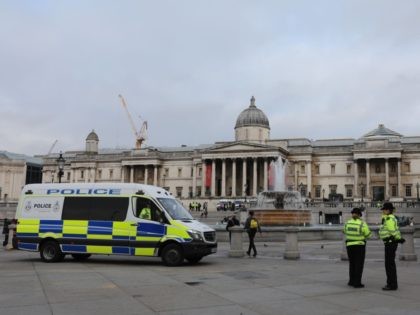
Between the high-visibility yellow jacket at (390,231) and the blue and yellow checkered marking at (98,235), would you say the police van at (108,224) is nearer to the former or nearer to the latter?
the blue and yellow checkered marking at (98,235)

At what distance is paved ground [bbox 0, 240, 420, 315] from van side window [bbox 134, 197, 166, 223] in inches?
67.5

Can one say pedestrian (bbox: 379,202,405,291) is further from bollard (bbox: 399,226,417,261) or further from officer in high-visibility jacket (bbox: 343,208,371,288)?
bollard (bbox: 399,226,417,261)

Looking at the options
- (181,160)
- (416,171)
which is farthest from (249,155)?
(416,171)

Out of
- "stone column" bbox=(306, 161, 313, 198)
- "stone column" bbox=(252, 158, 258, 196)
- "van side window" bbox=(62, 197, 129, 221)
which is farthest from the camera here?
"stone column" bbox=(306, 161, 313, 198)

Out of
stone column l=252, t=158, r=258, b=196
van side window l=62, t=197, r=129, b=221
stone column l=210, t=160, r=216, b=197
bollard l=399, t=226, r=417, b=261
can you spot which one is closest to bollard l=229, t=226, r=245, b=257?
van side window l=62, t=197, r=129, b=221

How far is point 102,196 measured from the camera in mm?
18484

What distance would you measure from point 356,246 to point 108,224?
365 inches

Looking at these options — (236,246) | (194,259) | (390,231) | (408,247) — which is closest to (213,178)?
(236,246)

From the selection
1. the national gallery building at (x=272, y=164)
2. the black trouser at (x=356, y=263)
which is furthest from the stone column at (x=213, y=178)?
the black trouser at (x=356, y=263)

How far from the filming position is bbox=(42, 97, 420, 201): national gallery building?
9081cm

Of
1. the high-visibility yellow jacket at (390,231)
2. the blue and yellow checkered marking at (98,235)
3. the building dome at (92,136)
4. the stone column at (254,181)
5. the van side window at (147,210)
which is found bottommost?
the blue and yellow checkered marking at (98,235)

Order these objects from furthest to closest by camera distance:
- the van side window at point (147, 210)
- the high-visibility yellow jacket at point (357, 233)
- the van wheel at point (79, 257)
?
the van wheel at point (79, 257), the van side window at point (147, 210), the high-visibility yellow jacket at point (357, 233)

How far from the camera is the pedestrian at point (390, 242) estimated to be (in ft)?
39.3

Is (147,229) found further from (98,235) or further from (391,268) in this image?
(391,268)
